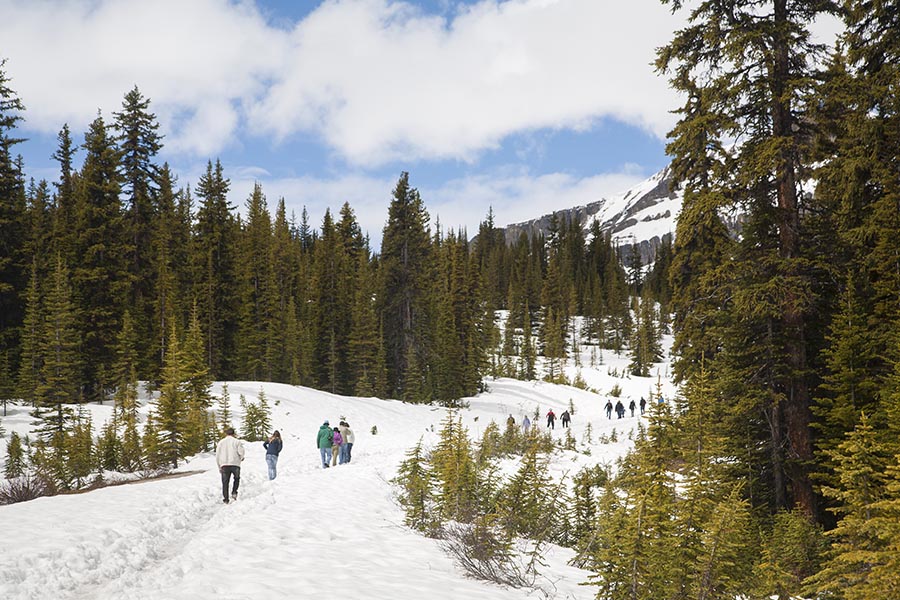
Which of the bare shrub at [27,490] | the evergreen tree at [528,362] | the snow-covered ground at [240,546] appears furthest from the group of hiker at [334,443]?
the evergreen tree at [528,362]

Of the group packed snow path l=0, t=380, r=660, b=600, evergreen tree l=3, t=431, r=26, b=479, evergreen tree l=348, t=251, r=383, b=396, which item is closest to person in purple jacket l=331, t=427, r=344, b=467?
packed snow path l=0, t=380, r=660, b=600

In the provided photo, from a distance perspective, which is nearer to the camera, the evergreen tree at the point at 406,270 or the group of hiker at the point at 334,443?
the group of hiker at the point at 334,443

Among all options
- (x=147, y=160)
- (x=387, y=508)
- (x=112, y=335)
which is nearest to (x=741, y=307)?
(x=387, y=508)

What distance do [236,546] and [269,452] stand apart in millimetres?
8770

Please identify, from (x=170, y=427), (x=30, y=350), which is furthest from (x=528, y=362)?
(x=170, y=427)

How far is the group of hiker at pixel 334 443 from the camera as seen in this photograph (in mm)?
19359

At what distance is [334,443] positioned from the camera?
20062 millimetres

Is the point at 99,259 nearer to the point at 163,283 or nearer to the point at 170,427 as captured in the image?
the point at 163,283

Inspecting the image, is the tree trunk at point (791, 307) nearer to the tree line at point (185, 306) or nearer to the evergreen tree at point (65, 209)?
the tree line at point (185, 306)

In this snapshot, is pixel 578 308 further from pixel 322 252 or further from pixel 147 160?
pixel 147 160

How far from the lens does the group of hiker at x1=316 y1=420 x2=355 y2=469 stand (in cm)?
1936

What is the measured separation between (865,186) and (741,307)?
4.33 m

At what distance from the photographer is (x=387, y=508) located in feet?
41.4

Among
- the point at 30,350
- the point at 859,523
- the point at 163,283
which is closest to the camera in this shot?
the point at 859,523
